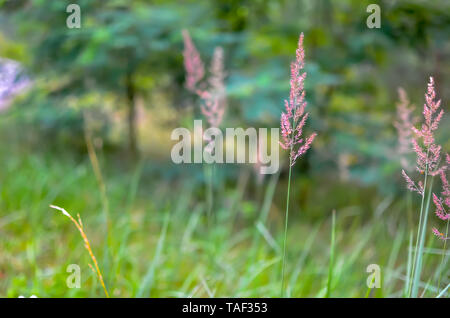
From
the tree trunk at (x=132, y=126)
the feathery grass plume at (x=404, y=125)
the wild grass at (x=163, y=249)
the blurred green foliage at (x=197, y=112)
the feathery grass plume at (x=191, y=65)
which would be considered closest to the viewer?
the feathery grass plume at (x=404, y=125)

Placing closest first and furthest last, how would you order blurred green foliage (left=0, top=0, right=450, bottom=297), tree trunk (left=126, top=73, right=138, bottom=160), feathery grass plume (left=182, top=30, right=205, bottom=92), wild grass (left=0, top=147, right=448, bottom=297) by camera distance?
feathery grass plume (left=182, top=30, right=205, bottom=92) → wild grass (left=0, top=147, right=448, bottom=297) → blurred green foliage (left=0, top=0, right=450, bottom=297) → tree trunk (left=126, top=73, right=138, bottom=160)

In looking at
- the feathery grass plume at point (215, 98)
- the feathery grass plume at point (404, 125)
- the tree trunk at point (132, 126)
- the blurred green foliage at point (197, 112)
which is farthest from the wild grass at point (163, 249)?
the tree trunk at point (132, 126)

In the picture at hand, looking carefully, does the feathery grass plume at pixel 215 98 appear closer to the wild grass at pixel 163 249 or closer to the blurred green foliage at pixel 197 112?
the wild grass at pixel 163 249

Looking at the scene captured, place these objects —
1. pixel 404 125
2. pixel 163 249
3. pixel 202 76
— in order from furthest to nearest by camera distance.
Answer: pixel 163 249, pixel 202 76, pixel 404 125

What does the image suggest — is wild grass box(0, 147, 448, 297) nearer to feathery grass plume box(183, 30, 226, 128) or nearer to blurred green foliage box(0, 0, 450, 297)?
blurred green foliage box(0, 0, 450, 297)

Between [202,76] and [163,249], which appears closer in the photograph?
[202,76]

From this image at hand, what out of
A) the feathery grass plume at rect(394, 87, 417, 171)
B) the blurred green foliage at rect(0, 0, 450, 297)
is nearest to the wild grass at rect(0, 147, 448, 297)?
the blurred green foliage at rect(0, 0, 450, 297)

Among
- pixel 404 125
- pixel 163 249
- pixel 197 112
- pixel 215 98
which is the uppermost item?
pixel 197 112

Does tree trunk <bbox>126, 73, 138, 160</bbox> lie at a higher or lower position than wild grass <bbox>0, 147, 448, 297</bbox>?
higher

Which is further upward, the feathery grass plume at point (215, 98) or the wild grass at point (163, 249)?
the feathery grass plume at point (215, 98)

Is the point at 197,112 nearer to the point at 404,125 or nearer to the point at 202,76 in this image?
the point at 202,76

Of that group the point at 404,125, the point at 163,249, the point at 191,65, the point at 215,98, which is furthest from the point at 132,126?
the point at 404,125
